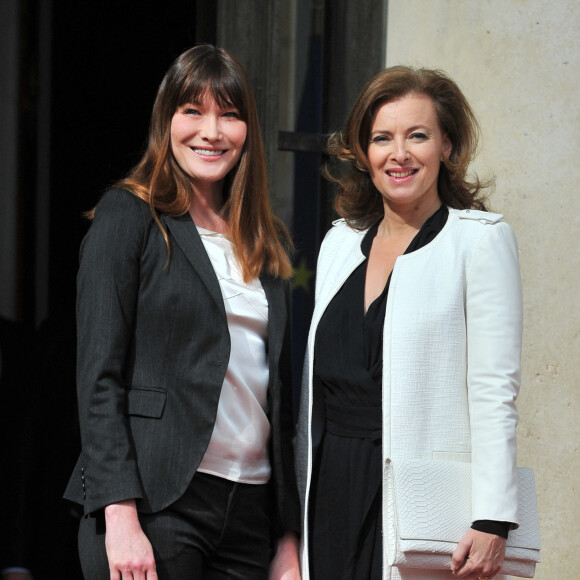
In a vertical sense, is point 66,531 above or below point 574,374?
below

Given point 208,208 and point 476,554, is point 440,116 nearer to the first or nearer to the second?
point 208,208

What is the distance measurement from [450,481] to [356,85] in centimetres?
220

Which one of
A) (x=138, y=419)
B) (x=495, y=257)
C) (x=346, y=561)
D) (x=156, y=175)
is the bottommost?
(x=346, y=561)

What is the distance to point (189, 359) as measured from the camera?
2.52 metres

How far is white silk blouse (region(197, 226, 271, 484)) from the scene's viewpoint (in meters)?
2.58

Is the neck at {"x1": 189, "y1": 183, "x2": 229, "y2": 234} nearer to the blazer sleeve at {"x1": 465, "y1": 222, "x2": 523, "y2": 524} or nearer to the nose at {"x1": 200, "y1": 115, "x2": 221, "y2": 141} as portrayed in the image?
the nose at {"x1": 200, "y1": 115, "x2": 221, "y2": 141}

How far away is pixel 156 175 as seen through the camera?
8.80ft

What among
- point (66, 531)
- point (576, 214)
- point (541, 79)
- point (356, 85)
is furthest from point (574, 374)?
point (66, 531)

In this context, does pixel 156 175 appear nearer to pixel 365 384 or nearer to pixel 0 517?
pixel 365 384

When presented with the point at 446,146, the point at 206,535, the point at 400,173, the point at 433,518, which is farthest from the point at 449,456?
the point at 446,146

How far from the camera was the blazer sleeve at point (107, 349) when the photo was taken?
236 cm

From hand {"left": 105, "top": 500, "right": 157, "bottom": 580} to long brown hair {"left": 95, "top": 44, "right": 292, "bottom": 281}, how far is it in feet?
2.24

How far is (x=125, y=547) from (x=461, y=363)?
1021 millimetres

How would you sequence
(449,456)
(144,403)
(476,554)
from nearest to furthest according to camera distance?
(144,403) < (476,554) < (449,456)
